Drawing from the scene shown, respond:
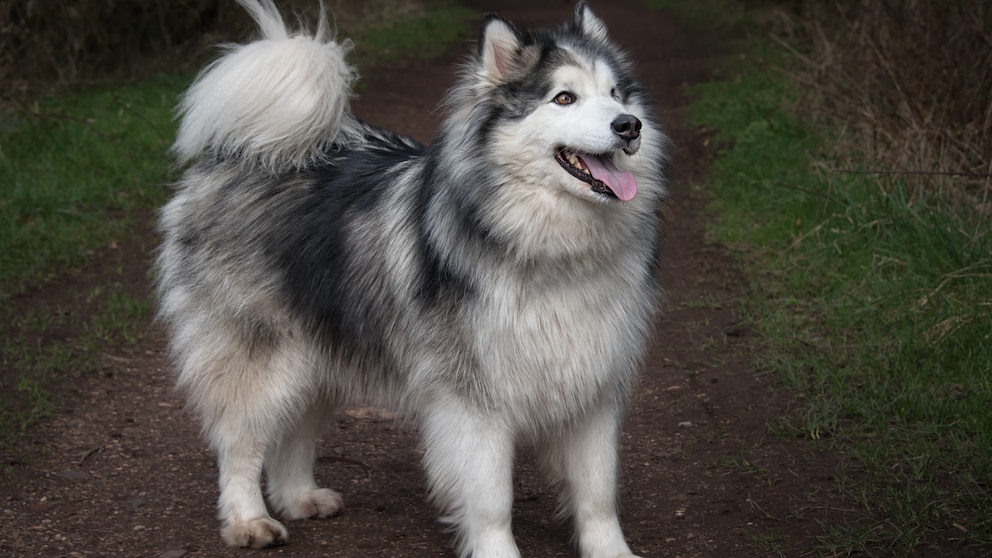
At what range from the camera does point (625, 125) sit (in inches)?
127

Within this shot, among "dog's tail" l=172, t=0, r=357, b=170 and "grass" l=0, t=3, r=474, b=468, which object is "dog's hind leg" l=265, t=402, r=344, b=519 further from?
"grass" l=0, t=3, r=474, b=468

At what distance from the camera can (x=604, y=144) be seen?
3.24m

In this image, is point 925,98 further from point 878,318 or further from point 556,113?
point 556,113

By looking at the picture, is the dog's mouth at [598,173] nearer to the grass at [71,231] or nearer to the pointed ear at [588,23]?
the pointed ear at [588,23]

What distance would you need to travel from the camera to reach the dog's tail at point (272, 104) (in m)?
4.03

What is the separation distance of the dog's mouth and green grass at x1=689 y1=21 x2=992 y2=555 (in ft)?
4.31

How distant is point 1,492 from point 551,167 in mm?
2546

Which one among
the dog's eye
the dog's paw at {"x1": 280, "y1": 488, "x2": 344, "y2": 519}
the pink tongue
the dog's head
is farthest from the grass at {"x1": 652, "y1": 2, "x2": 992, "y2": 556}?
the dog's paw at {"x1": 280, "y1": 488, "x2": 344, "y2": 519}

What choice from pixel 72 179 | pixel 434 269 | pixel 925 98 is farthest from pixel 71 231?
pixel 925 98

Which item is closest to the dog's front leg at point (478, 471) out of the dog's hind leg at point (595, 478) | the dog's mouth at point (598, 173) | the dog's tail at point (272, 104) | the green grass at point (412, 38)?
the dog's hind leg at point (595, 478)

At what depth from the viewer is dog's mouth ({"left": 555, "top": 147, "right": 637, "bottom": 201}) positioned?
3.29 meters

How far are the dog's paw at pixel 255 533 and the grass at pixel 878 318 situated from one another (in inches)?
72.6

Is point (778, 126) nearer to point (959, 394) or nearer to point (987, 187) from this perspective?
point (987, 187)

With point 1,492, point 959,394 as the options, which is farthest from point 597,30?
point 1,492
